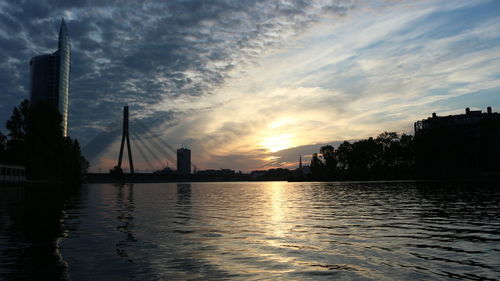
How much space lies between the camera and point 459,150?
150250mm

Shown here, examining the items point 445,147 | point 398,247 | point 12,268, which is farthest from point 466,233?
point 445,147

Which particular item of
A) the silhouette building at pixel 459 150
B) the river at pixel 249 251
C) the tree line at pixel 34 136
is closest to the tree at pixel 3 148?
the tree line at pixel 34 136

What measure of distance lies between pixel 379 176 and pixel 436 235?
599 feet

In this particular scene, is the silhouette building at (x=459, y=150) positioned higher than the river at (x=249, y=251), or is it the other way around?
the silhouette building at (x=459, y=150)

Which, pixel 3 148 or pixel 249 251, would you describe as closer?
A: pixel 249 251

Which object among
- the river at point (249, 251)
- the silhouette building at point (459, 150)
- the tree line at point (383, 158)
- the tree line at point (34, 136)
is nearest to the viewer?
the river at point (249, 251)

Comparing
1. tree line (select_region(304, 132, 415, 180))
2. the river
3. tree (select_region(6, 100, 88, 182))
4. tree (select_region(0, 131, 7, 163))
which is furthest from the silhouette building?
tree (select_region(0, 131, 7, 163))

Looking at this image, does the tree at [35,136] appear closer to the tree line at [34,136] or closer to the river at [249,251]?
the tree line at [34,136]

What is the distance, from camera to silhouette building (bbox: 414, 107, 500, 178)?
140 meters

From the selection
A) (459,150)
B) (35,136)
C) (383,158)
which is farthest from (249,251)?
(383,158)

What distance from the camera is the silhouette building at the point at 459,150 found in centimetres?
13988

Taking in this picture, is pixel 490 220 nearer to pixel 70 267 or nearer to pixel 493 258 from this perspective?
pixel 493 258

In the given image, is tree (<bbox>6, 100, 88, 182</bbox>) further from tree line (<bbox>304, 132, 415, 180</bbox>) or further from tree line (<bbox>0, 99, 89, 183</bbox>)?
tree line (<bbox>304, 132, 415, 180</bbox>)

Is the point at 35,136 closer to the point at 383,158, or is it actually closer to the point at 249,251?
the point at 249,251
